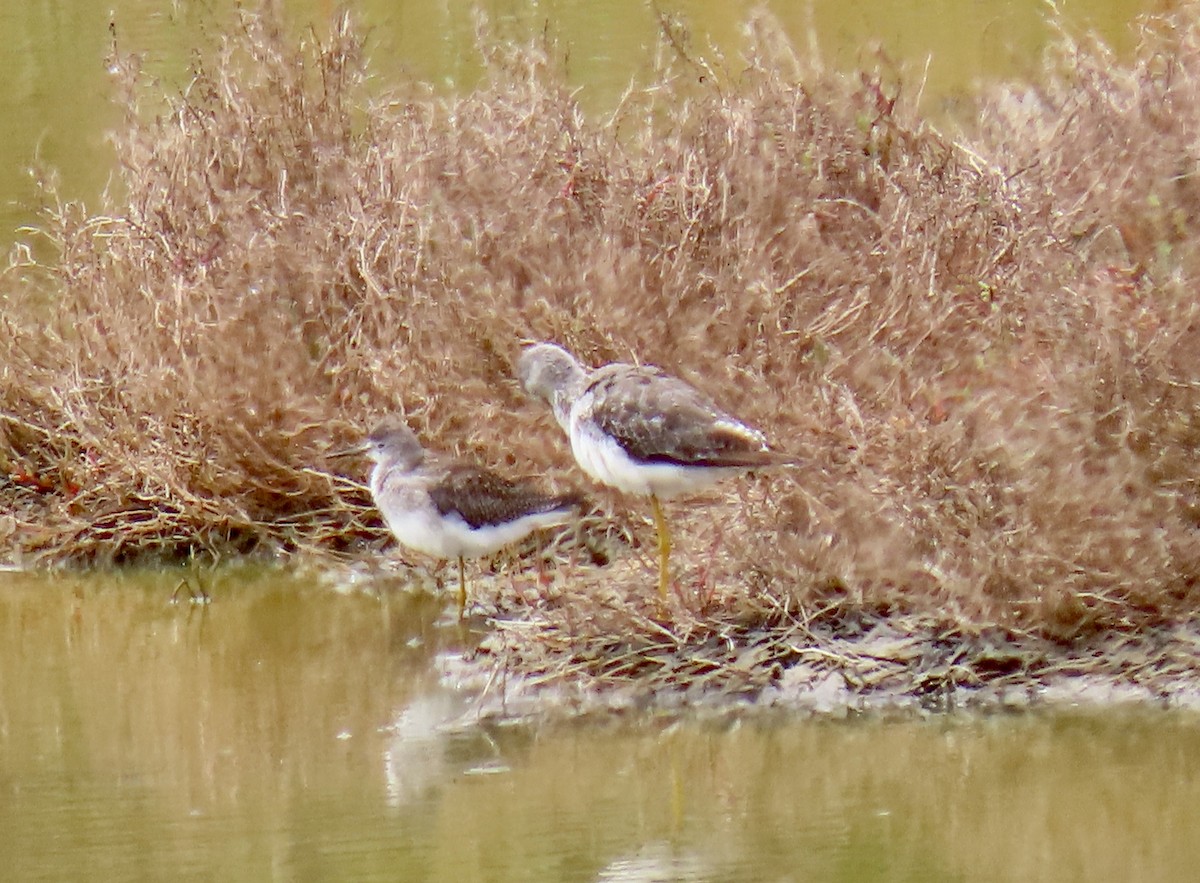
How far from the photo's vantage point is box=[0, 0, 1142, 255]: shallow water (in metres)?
14.6

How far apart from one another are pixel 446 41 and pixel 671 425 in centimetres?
1142

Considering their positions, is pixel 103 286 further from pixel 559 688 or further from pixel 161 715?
pixel 559 688

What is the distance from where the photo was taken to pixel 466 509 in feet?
26.6

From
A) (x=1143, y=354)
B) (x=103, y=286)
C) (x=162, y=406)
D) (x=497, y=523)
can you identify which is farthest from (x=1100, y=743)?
(x=103, y=286)

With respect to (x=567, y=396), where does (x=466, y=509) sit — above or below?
below

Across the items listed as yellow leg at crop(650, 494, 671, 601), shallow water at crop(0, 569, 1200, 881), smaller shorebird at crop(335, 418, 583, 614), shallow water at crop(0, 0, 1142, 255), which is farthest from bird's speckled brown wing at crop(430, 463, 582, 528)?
shallow water at crop(0, 0, 1142, 255)

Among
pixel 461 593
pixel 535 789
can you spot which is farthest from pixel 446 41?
pixel 535 789

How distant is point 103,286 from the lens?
9898mm

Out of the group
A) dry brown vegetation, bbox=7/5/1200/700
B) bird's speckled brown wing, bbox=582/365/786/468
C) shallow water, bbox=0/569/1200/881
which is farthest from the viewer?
bird's speckled brown wing, bbox=582/365/786/468

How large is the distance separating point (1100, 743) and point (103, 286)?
16.8 feet

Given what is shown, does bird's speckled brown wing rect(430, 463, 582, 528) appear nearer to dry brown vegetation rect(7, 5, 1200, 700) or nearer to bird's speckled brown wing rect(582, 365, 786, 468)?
dry brown vegetation rect(7, 5, 1200, 700)

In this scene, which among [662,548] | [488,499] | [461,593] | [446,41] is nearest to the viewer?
[662,548]

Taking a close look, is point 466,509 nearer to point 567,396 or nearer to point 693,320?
point 567,396

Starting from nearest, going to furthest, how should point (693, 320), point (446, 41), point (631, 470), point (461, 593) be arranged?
point (631, 470), point (461, 593), point (693, 320), point (446, 41)
